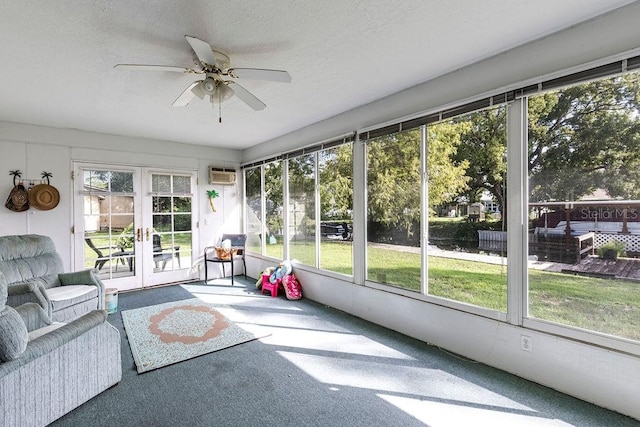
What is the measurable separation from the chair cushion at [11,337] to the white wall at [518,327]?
2.81 m

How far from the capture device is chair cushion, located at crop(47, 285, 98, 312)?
9.55 feet

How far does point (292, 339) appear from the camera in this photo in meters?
2.99

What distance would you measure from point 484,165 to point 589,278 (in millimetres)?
1071

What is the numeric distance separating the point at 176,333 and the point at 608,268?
3647mm

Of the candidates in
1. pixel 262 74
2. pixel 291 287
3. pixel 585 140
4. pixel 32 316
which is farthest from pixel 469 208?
pixel 32 316

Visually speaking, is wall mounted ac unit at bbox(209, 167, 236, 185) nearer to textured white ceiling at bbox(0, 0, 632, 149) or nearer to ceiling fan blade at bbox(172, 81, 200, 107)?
textured white ceiling at bbox(0, 0, 632, 149)

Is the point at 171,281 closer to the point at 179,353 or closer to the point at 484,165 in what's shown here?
the point at 179,353

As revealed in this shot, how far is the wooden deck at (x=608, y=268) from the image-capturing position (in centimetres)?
190

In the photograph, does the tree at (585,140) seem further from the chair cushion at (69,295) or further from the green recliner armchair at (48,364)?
the chair cushion at (69,295)

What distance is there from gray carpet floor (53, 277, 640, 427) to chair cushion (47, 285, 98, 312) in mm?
722

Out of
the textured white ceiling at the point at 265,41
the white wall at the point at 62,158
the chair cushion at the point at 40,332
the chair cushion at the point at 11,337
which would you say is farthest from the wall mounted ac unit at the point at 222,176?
the chair cushion at the point at 11,337

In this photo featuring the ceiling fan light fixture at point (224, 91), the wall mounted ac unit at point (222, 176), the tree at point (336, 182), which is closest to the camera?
the ceiling fan light fixture at point (224, 91)

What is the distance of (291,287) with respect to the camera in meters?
4.33

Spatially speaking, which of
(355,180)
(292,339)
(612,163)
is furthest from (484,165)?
(292,339)
